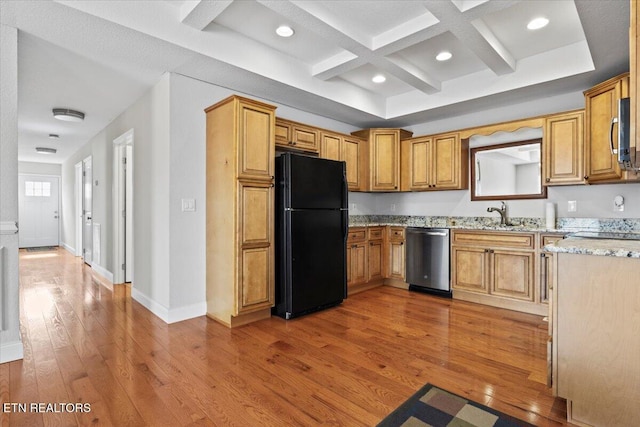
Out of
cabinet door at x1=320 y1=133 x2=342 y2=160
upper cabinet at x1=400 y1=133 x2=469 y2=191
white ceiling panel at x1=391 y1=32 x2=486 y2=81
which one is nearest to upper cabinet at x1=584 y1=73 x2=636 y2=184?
white ceiling panel at x1=391 y1=32 x2=486 y2=81

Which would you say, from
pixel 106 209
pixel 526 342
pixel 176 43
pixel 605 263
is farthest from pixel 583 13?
pixel 106 209

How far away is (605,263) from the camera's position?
1.59 metres

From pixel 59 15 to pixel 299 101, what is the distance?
2.32m

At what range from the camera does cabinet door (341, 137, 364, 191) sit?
4438 mm

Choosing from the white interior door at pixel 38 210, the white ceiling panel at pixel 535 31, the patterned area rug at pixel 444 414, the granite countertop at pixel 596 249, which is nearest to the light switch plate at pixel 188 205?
the patterned area rug at pixel 444 414

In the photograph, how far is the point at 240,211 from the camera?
300cm

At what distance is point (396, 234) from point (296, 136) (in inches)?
77.5

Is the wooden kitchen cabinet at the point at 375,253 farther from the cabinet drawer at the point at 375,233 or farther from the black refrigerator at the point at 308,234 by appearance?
the black refrigerator at the point at 308,234

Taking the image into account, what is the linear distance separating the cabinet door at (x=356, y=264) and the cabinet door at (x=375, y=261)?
4.0 inches

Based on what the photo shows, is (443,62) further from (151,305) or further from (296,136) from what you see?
(151,305)

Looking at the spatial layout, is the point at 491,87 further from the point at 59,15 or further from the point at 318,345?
the point at 59,15

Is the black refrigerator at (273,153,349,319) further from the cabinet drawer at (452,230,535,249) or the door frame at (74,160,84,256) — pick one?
the door frame at (74,160,84,256)

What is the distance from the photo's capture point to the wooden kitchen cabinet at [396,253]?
4.52m

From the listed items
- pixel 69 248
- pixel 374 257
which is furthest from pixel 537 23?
pixel 69 248
